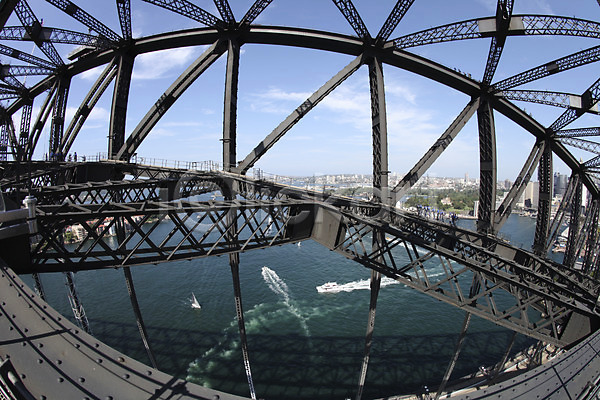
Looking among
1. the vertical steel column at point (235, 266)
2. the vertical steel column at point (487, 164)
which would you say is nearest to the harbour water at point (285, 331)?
the vertical steel column at point (235, 266)

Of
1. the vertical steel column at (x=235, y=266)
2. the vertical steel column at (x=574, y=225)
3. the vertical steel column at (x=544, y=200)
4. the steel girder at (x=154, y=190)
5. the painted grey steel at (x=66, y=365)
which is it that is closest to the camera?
the painted grey steel at (x=66, y=365)

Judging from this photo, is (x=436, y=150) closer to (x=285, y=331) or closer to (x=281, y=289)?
(x=285, y=331)

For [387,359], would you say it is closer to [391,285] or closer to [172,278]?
[391,285]

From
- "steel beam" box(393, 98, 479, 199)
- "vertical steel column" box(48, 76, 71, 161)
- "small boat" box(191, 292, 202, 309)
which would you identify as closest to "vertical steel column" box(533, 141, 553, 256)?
"steel beam" box(393, 98, 479, 199)

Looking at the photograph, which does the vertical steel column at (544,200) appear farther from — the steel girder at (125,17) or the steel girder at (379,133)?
the steel girder at (125,17)

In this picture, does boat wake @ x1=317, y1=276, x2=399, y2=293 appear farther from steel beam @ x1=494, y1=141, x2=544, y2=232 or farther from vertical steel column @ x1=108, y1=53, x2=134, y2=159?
vertical steel column @ x1=108, y1=53, x2=134, y2=159

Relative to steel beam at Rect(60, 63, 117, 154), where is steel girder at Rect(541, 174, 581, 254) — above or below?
below
